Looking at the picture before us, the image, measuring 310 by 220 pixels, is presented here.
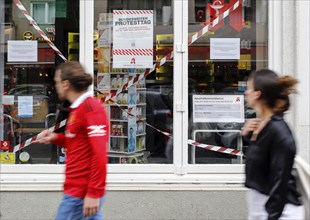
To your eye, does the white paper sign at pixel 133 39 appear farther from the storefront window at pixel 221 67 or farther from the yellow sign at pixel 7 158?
the yellow sign at pixel 7 158

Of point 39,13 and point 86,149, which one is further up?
point 39,13

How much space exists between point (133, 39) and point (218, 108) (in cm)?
149

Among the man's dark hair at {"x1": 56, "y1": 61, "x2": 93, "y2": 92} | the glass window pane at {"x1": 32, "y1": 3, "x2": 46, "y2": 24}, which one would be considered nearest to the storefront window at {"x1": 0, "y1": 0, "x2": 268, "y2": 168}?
the glass window pane at {"x1": 32, "y1": 3, "x2": 46, "y2": 24}

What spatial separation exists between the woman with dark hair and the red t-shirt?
3.20 ft

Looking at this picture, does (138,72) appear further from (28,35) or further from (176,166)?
(28,35)

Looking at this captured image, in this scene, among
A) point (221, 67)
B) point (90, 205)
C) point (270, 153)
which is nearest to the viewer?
point (270, 153)

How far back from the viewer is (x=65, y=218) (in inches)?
143

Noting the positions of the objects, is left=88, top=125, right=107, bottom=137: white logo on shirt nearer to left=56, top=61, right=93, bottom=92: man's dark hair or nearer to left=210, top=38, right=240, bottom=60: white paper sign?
left=56, top=61, right=93, bottom=92: man's dark hair

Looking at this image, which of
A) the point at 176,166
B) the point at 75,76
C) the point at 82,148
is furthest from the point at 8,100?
the point at 82,148

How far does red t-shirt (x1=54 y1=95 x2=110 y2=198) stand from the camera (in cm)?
351

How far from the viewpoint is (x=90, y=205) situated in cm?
349

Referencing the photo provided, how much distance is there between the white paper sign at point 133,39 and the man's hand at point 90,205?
3861 millimetres

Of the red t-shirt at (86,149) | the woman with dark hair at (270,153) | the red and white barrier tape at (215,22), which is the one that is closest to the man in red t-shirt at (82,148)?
the red t-shirt at (86,149)

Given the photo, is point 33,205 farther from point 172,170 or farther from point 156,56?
point 156,56
